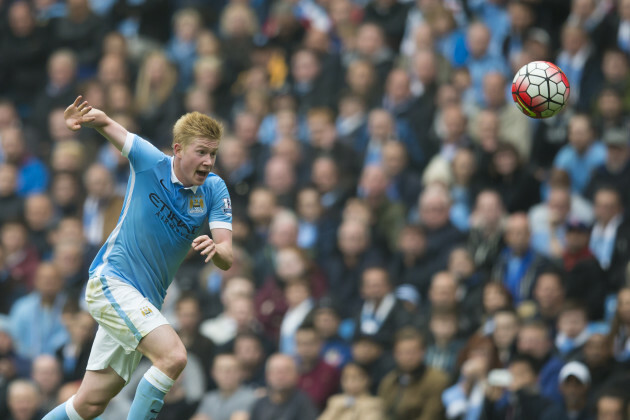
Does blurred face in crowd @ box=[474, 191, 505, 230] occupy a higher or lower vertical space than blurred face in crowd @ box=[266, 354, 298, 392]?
higher

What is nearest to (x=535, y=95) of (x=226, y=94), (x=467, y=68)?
(x=467, y=68)

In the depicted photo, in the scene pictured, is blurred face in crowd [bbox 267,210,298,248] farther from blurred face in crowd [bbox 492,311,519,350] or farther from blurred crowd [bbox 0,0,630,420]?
blurred face in crowd [bbox 492,311,519,350]

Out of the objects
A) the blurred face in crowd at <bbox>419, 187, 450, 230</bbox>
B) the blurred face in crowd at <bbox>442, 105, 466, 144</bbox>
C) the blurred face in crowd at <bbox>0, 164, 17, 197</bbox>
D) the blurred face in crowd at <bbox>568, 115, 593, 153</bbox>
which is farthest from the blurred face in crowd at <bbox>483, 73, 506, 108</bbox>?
the blurred face in crowd at <bbox>0, 164, 17, 197</bbox>

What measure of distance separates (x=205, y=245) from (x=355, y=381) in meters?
4.34

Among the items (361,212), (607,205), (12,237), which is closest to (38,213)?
(12,237)

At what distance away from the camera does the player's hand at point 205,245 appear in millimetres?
7844

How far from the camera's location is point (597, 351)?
1112 cm

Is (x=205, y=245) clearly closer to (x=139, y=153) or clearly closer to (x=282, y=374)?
(x=139, y=153)

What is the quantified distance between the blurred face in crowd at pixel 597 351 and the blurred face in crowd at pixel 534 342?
42 centimetres

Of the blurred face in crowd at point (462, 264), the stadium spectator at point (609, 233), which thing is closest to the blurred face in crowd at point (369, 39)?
the blurred face in crowd at point (462, 264)

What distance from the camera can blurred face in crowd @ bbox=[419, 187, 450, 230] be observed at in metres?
13.2

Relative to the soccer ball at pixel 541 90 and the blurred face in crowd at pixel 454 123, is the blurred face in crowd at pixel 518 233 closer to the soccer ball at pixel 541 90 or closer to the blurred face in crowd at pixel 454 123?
the blurred face in crowd at pixel 454 123

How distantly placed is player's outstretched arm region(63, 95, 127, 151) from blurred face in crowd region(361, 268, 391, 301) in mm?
4976

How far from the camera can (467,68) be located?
49.6ft
